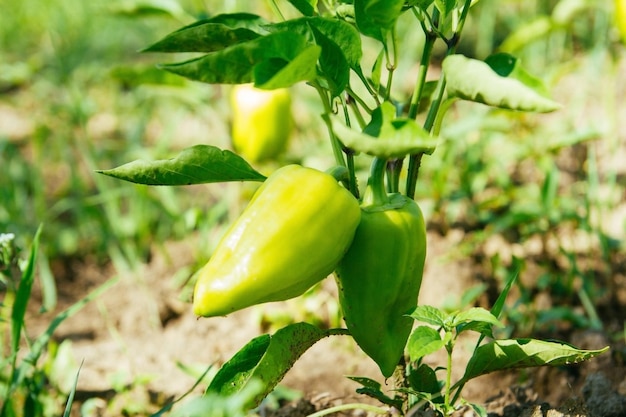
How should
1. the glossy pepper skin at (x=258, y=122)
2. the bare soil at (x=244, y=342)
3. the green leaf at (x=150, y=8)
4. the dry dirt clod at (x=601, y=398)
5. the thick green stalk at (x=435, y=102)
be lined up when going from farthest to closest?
the glossy pepper skin at (x=258, y=122), the green leaf at (x=150, y=8), the bare soil at (x=244, y=342), the dry dirt clod at (x=601, y=398), the thick green stalk at (x=435, y=102)

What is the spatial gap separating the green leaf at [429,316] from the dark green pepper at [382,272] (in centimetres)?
2

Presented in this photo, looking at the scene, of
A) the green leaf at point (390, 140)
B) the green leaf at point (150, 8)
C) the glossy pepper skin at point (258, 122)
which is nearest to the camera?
the green leaf at point (390, 140)

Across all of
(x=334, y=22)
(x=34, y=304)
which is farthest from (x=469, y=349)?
(x=34, y=304)

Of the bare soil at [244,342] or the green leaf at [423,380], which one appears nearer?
the green leaf at [423,380]

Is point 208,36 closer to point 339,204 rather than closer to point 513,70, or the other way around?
point 339,204

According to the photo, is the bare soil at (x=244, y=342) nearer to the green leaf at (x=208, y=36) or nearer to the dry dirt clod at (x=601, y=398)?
the dry dirt clod at (x=601, y=398)

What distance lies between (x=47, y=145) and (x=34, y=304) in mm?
964

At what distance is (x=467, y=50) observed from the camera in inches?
124

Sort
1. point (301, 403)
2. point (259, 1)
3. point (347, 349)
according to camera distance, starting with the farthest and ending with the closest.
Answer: point (259, 1), point (347, 349), point (301, 403)

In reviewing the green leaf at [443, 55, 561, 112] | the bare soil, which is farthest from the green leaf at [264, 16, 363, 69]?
the bare soil

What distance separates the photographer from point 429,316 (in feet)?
3.07

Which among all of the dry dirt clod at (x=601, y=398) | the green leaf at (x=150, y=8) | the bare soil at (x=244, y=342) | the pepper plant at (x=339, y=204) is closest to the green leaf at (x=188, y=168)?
the pepper plant at (x=339, y=204)

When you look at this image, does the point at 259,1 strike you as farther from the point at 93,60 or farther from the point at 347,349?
the point at 347,349

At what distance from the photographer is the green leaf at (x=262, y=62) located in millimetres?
819
